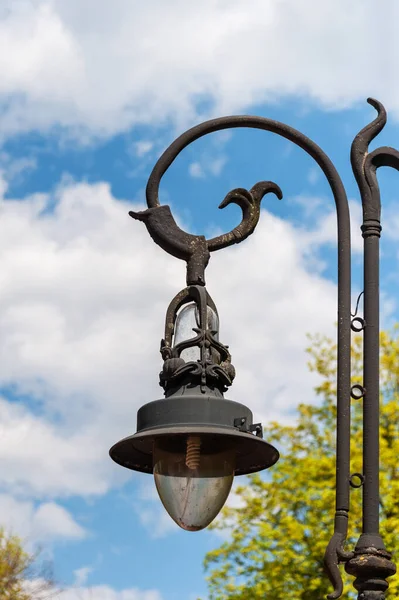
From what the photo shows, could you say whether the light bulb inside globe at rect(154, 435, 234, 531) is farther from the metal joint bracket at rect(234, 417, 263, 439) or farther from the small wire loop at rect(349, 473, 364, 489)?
the small wire loop at rect(349, 473, 364, 489)

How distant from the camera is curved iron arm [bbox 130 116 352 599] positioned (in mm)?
5398

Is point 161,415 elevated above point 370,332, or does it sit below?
below

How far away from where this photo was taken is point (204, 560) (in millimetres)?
23703

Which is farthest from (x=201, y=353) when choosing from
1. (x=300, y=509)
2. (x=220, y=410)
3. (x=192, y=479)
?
(x=300, y=509)

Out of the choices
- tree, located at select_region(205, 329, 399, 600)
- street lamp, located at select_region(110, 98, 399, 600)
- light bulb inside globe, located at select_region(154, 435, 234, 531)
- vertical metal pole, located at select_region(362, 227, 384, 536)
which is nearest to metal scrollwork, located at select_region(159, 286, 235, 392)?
street lamp, located at select_region(110, 98, 399, 600)

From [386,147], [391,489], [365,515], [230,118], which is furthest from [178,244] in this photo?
[391,489]

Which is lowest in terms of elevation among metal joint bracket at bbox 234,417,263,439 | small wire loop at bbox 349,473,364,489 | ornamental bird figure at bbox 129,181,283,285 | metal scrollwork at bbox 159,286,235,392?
small wire loop at bbox 349,473,364,489

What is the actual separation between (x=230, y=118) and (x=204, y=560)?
18629 mm

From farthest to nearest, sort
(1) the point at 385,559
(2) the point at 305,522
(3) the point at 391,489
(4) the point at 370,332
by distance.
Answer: (2) the point at 305,522 < (3) the point at 391,489 < (4) the point at 370,332 < (1) the point at 385,559

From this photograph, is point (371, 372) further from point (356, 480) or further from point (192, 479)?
point (192, 479)

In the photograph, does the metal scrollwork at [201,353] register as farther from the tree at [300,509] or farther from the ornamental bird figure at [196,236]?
the tree at [300,509]

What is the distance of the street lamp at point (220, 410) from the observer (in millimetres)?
5375

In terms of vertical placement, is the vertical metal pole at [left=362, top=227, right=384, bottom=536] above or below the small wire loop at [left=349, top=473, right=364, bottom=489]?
above

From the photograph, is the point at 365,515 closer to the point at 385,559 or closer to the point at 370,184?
the point at 385,559
